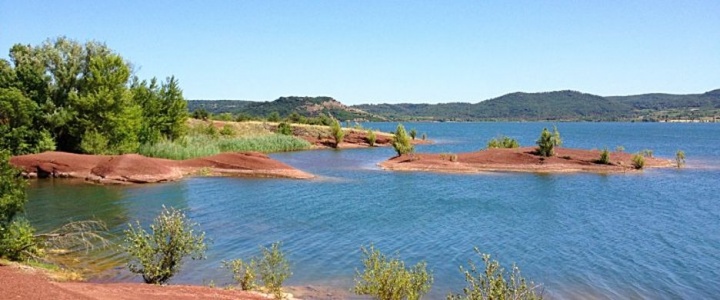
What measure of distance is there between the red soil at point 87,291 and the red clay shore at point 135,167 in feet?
78.5

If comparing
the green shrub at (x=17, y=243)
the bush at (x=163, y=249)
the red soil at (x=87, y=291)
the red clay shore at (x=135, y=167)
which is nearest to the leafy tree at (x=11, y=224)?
the green shrub at (x=17, y=243)

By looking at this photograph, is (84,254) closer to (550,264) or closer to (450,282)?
(450,282)

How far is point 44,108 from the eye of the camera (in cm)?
4638

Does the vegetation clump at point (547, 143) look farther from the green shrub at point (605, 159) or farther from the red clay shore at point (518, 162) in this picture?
the green shrub at point (605, 159)

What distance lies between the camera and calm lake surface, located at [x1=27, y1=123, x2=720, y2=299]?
54.3 feet

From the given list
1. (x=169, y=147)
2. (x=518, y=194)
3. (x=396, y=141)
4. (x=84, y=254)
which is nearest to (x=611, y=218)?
(x=518, y=194)

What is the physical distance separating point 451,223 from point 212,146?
38.2 metres

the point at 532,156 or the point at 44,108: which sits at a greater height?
the point at 44,108

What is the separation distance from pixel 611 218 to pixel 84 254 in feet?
75.4

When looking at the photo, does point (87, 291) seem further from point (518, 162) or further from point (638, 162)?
point (638, 162)

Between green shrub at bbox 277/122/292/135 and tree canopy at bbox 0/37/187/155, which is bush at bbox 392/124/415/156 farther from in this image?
green shrub at bbox 277/122/292/135

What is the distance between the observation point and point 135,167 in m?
37.4

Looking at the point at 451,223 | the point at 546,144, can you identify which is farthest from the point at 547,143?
the point at 451,223

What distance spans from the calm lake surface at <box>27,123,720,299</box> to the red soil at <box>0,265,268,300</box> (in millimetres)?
2766
